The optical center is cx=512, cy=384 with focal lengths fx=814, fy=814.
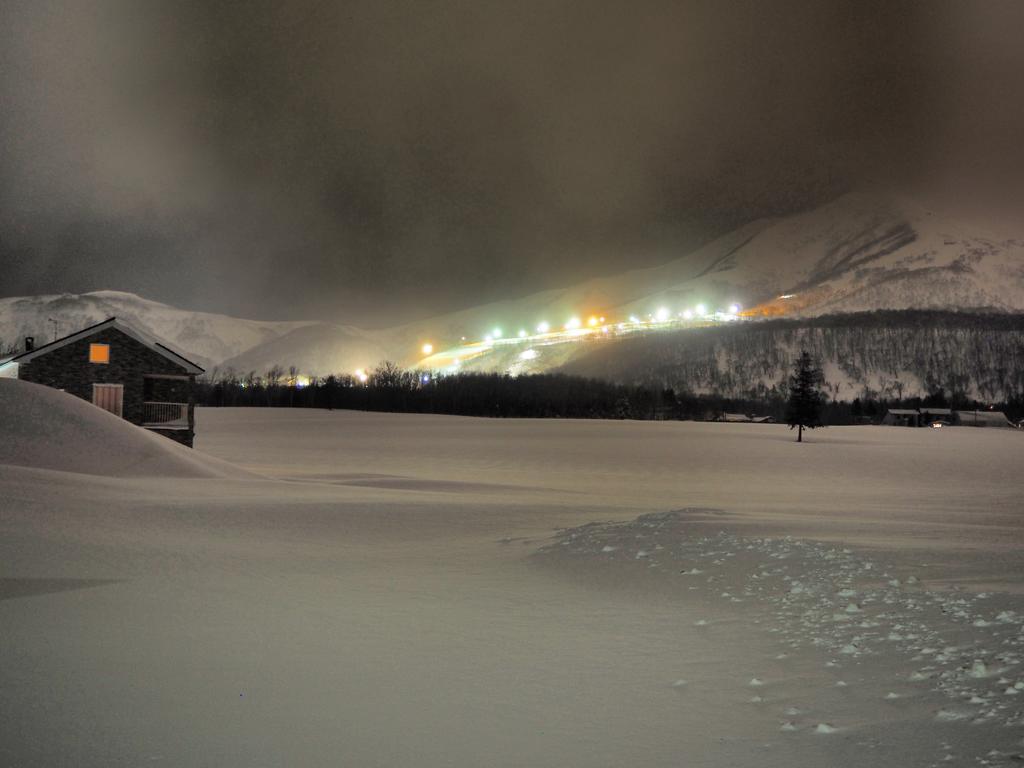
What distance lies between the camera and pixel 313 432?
74.9 meters

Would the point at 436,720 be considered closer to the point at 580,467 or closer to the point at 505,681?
the point at 505,681

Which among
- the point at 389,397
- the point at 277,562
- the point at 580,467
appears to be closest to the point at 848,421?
the point at 389,397

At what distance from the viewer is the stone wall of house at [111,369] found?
38.3 meters

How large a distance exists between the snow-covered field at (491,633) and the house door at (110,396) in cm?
1855

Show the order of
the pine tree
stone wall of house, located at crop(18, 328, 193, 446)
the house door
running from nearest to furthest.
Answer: stone wall of house, located at crop(18, 328, 193, 446)
the house door
the pine tree

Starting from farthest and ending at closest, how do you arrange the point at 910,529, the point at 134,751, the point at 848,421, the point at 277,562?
the point at 848,421
the point at 910,529
the point at 277,562
the point at 134,751

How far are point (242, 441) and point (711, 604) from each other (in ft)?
183

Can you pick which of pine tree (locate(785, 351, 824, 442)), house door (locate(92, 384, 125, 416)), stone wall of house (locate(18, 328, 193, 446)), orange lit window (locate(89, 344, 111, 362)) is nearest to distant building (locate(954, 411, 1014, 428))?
pine tree (locate(785, 351, 824, 442))

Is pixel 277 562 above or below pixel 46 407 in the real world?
below

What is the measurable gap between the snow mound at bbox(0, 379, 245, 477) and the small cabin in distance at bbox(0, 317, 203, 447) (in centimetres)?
1088

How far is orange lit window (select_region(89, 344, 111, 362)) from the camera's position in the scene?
128ft

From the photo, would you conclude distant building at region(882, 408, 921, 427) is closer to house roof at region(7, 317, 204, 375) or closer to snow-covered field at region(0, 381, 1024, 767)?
house roof at region(7, 317, 204, 375)

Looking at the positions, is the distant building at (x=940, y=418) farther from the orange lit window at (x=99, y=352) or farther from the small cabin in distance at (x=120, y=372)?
the orange lit window at (x=99, y=352)

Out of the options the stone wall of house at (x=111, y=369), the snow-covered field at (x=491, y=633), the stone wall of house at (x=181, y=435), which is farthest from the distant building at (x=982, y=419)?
the stone wall of house at (x=111, y=369)
